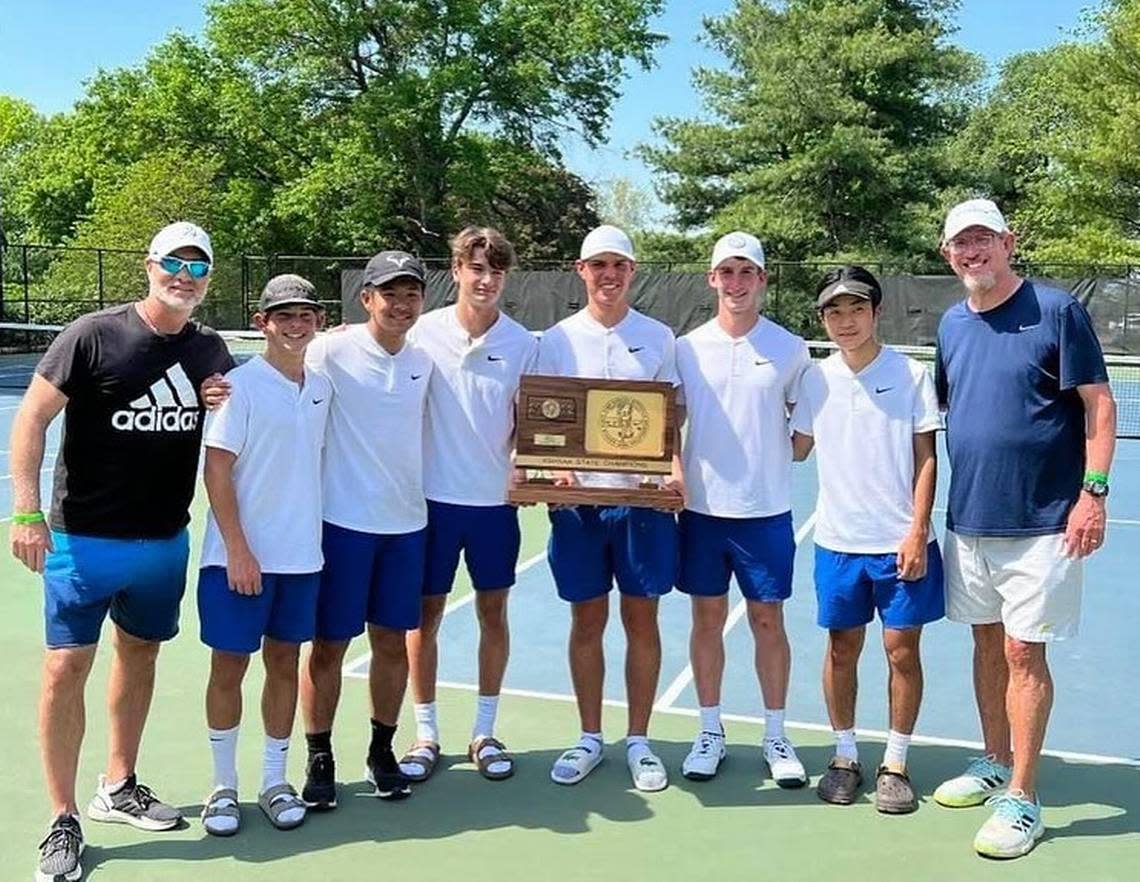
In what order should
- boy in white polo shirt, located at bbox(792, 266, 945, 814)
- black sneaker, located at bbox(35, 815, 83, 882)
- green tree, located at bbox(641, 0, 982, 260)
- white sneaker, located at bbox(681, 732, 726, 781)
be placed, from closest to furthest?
black sneaker, located at bbox(35, 815, 83, 882), boy in white polo shirt, located at bbox(792, 266, 945, 814), white sneaker, located at bbox(681, 732, 726, 781), green tree, located at bbox(641, 0, 982, 260)

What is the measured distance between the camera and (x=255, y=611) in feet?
12.4

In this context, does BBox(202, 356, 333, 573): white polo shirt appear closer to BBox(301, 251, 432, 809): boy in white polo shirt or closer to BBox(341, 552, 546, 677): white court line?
BBox(301, 251, 432, 809): boy in white polo shirt

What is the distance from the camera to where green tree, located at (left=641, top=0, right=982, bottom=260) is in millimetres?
32219

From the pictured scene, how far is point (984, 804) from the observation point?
4.07 metres

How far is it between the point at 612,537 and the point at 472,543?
507 millimetres

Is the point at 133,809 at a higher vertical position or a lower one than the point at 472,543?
lower

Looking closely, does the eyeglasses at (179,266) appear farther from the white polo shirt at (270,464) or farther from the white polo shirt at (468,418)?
the white polo shirt at (468,418)

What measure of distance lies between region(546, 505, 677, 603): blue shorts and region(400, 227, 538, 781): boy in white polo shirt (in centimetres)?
19

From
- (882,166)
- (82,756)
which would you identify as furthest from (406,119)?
(82,756)

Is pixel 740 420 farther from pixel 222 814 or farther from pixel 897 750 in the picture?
pixel 222 814

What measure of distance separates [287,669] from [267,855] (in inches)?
22.9

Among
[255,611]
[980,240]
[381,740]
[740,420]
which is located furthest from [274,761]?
[980,240]

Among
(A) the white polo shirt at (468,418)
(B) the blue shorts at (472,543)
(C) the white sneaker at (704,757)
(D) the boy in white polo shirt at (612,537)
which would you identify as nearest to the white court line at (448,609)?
(B) the blue shorts at (472,543)

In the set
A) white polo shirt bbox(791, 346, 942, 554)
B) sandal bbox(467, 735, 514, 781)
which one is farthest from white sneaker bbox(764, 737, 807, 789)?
sandal bbox(467, 735, 514, 781)
